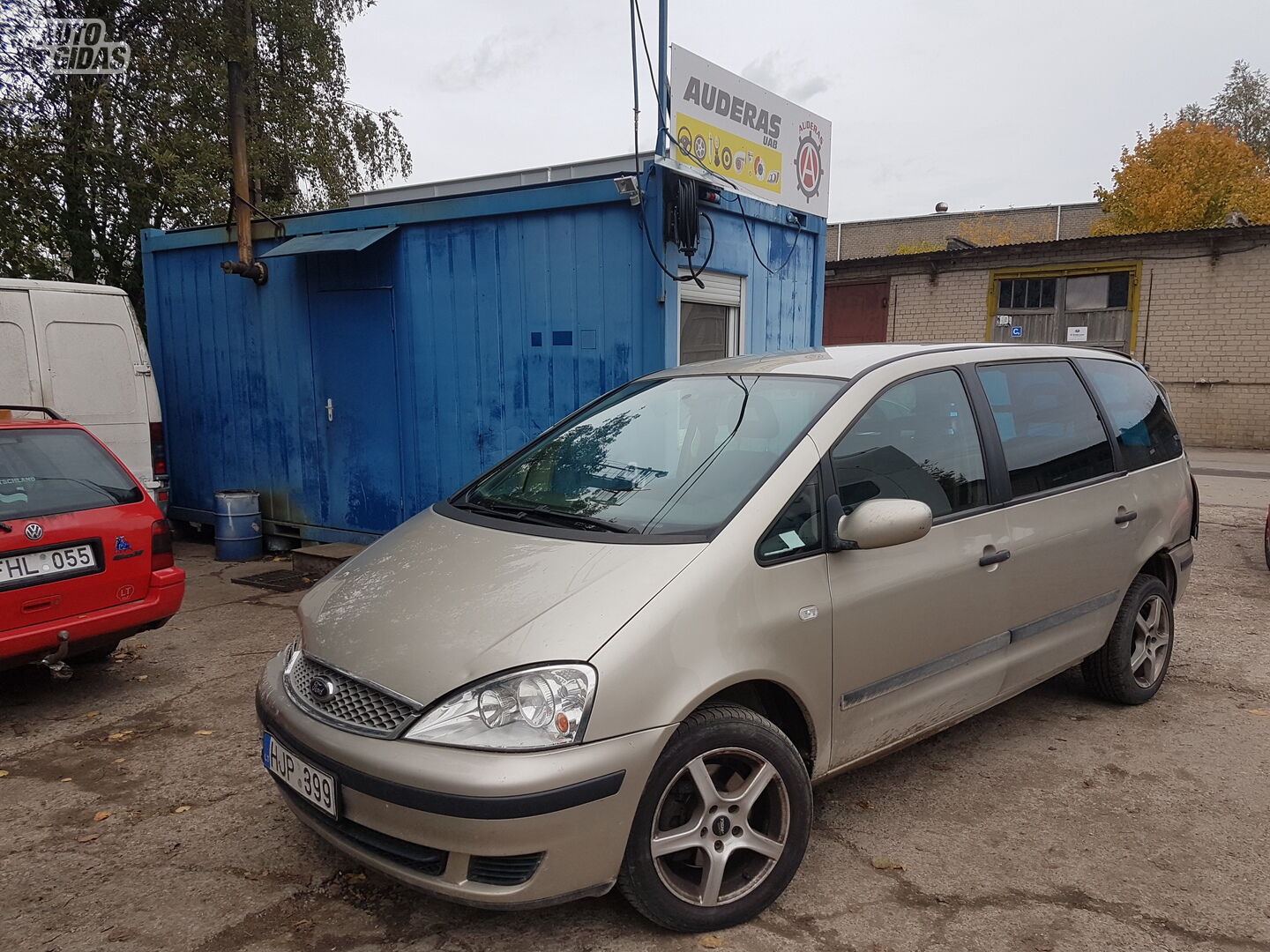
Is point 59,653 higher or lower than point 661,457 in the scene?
lower

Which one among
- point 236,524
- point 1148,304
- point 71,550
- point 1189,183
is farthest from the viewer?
point 1189,183

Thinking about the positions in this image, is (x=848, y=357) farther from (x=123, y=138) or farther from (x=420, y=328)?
(x=123, y=138)

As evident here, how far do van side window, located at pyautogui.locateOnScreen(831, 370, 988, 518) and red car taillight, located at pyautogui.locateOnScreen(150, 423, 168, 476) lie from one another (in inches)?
261

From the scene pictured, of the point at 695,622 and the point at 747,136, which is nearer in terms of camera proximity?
the point at 695,622

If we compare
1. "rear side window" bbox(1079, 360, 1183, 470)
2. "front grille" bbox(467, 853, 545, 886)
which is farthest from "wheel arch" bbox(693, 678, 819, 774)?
"rear side window" bbox(1079, 360, 1183, 470)

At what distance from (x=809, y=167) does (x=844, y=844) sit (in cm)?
579

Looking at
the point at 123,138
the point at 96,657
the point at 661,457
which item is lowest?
the point at 96,657

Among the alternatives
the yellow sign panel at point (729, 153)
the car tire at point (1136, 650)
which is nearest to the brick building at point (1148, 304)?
the yellow sign panel at point (729, 153)

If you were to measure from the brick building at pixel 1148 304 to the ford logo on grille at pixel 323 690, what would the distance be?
16.0m

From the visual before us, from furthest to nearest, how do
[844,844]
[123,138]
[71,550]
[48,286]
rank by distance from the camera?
1. [123,138]
2. [48,286]
3. [71,550]
4. [844,844]

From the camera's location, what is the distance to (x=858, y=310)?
20375 millimetres

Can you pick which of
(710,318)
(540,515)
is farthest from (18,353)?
(540,515)

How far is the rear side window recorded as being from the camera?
413cm

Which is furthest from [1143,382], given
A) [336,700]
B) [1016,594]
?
[336,700]
